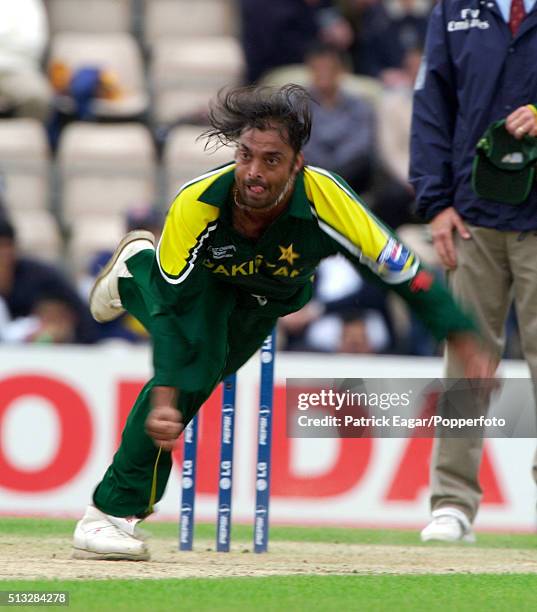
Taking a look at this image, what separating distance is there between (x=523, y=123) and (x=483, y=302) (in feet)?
2.79

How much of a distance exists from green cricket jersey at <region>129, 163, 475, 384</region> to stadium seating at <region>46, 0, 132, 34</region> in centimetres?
848

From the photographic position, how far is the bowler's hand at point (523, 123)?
6.71 metres

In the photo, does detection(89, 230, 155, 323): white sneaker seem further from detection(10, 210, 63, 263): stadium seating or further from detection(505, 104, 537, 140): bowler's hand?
detection(10, 210, 63, 263): stadium seating

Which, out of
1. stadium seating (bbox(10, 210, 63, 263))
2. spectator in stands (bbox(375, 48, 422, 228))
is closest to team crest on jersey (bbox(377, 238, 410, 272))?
stadium seating (bbox(10, 210, 63, 263))

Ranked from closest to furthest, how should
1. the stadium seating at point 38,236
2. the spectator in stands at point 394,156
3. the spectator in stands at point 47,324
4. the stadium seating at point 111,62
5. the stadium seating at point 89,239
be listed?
the spectator in stands at point 47,324, the stadium seating at point 89,239, the stadium seating at point 38,236, the spectator in stands at point 394,156, the stadium seating at point 111,62

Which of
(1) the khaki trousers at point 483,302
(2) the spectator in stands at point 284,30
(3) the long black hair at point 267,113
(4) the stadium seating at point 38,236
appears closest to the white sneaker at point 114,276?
(3) the long black hair at point 267,113

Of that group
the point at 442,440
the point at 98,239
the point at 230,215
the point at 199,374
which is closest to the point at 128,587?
the point at 199,374

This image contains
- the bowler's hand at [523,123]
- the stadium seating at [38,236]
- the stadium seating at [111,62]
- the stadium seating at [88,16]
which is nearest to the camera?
the bowler's hand at [523,123]

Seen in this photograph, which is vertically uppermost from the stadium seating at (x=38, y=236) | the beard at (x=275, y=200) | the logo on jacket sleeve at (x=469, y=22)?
the logo on jacket sleeve at (x=469, y=22)

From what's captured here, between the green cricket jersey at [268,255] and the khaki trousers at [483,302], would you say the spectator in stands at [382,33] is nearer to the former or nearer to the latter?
the khaki trousers at [483,302]

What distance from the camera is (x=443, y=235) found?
707 cm

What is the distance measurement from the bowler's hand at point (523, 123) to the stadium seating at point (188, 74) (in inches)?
270

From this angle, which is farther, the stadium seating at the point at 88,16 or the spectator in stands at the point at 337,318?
the stadium seating at the point at 88,16

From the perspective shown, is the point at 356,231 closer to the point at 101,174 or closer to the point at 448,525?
the point at 448,525
